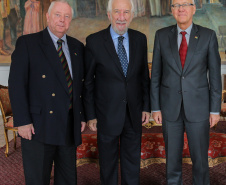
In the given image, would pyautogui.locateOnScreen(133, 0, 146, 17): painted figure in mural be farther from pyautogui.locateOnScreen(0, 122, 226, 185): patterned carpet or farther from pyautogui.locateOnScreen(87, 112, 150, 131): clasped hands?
pyautogui.locateOnScreen(87, 112, 150, 131): clasped hands

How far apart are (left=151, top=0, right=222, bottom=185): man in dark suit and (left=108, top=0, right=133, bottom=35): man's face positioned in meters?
0.31

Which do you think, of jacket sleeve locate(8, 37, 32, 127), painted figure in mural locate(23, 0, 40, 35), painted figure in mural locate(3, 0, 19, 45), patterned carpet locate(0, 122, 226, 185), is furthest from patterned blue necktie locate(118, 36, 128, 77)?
painted figure in mural locate(3, 0, 19, 45)

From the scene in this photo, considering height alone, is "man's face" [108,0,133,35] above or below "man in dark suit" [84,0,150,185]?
above

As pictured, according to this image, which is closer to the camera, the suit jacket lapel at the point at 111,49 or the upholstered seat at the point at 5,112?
the suit jacket lapel at the point at 111,49

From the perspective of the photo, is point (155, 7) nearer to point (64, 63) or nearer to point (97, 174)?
point (97, 174)

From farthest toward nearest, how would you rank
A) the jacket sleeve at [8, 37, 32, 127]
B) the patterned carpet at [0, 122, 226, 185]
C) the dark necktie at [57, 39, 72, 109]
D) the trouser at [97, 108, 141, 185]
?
the patterned carpet at [0, 122, 226, 185], the trouser at [97, 108, 141, 185], the dark necktie at [57, 39, 72, 109], the jacket sleeve at [8, 37, 32, 127]

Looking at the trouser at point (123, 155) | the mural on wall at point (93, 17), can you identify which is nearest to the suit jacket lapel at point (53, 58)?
the trouser at point (123, 155)

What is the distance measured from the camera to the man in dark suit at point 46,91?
6.34ft

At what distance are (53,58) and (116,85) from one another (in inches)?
21.6

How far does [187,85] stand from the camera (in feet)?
6.89

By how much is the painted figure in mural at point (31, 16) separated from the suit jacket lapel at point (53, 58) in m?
5.00

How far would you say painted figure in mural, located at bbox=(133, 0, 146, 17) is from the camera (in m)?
6.44

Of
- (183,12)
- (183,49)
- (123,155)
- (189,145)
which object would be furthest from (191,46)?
(123,155)

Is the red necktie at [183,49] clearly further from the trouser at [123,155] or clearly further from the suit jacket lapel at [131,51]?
the trouser at [123,155]
